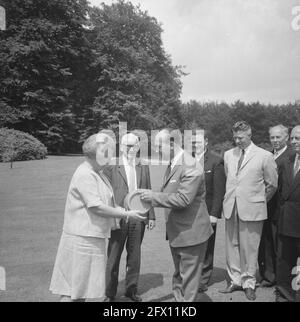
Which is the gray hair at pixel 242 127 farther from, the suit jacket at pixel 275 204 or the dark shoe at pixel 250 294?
the dark shoe at pixel 250 294

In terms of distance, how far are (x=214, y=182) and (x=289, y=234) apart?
140 centimetres

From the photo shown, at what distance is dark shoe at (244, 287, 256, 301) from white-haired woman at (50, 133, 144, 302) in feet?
7.80

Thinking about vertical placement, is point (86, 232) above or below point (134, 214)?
below

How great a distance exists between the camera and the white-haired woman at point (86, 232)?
3.77 meters

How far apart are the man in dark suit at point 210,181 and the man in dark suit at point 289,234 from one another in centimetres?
98

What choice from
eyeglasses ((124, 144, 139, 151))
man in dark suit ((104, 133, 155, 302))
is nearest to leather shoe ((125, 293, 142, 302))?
man in dark suit ((104, 133, 155, 302))

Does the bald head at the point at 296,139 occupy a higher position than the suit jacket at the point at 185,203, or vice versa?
the bald head at the point at 296,139

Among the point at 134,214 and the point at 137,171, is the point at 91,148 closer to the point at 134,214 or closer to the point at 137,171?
the point at 134,214

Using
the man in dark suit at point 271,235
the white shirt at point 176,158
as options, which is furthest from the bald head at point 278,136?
the white shirt at point 176,158

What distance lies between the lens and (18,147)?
888 inches

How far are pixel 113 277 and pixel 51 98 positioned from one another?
28.5 m

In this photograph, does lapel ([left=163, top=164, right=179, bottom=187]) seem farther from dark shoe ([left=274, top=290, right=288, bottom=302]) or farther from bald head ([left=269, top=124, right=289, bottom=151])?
bald head ([left=269, top=124, right=289, bottom=151])
